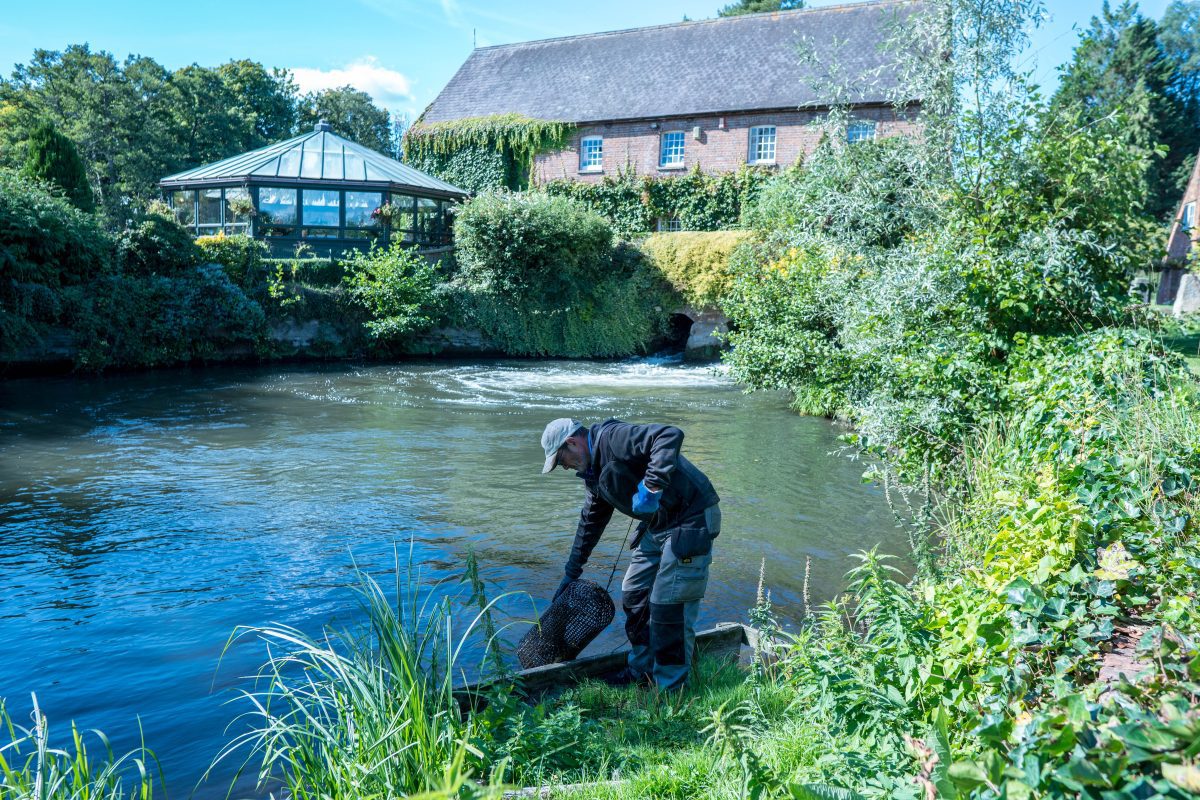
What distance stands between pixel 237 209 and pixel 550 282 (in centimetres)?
1174

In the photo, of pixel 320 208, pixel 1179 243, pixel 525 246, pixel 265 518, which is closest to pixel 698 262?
pixel 525 246

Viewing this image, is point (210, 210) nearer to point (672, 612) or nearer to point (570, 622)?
point (570, 622)

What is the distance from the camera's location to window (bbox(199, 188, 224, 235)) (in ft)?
99.2

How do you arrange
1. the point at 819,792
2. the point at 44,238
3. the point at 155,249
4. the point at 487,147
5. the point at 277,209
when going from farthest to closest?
the point at 487,147 → the point at 277,209 → the point at 155,249 → the point at 44,238 → the point at 819,792

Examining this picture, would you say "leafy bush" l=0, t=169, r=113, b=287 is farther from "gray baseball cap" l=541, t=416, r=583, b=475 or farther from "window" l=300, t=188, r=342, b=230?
"gray baseball cap" l=541, t=416, r=583, b=475

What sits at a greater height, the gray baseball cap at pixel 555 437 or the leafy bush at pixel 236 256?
the leafy bush at pixel 236 256

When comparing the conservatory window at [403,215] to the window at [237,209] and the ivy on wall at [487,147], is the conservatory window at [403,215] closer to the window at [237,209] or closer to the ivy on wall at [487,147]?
the window at [237,209]

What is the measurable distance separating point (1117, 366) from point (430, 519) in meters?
6.83

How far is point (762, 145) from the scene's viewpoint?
33125 millimetres

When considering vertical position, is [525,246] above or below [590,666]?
above

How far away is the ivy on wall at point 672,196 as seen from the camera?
107 ft

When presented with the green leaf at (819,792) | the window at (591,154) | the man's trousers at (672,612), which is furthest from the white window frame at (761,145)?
the green leaf at (819,792)

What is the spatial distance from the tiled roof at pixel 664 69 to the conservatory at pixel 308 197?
28.5 feet

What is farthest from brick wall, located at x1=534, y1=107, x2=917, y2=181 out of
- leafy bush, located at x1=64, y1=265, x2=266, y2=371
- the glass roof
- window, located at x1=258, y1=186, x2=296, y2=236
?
leafy bush, located at x1=64, y1=265, x2=266, y2=371
